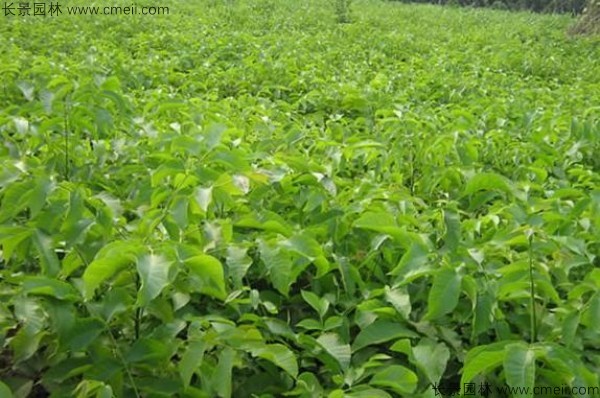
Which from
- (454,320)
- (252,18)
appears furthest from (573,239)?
(252,18)

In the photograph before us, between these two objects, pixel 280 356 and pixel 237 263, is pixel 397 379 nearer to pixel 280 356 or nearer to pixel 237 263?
pixel 280 356

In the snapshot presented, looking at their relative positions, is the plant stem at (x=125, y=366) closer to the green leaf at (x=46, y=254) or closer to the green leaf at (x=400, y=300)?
the green leaf at (x=46, y=254)

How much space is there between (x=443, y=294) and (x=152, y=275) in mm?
654

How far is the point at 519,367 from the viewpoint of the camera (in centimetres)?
125

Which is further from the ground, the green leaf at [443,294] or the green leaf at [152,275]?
the green leaf at [152,275]

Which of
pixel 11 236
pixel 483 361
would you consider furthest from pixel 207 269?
pixel 483 361

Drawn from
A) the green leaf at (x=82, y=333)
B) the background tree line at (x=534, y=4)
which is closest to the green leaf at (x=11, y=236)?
the green leaf at (x=82, y=333)

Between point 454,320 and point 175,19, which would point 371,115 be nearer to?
point 454,320

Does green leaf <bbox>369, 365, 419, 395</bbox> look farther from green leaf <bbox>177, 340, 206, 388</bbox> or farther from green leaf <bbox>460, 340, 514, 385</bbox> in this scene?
green leaf <bbox>177, 340, 206, 388</bbox>

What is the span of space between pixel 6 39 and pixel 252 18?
13.1ft

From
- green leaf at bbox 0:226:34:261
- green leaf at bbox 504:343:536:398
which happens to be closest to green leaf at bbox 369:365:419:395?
green leaf at bbox 504:343:536:398

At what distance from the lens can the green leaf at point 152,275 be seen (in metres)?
1.28

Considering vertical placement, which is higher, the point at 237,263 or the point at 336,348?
the point at 237,263

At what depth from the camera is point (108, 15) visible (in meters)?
8.16
